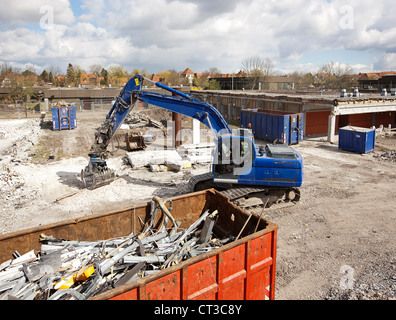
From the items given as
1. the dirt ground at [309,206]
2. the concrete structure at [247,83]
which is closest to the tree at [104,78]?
the concrete structure at [247,83]

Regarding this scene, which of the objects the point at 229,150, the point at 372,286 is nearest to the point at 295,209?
the point at 229,150

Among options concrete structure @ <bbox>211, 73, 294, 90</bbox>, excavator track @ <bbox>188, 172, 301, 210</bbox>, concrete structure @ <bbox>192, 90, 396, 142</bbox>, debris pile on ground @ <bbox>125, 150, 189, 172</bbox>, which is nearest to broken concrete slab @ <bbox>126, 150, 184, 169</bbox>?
debris pile on ground @ <bbox>125, 150, 189, 172</bbox>

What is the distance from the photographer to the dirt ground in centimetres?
691

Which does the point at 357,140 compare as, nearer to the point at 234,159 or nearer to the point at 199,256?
the point at 234,159

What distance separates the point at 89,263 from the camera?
512 cm

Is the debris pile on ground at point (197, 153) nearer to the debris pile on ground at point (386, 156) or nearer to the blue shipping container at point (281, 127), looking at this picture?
the blue shipping container at point (281, 127)

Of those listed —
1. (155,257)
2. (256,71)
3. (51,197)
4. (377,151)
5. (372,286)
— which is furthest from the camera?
(256,71)

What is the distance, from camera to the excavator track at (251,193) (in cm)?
1014

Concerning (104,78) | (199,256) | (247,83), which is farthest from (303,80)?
(199,256)

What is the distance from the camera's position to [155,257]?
5.24 meters

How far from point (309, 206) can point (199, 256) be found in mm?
7585
